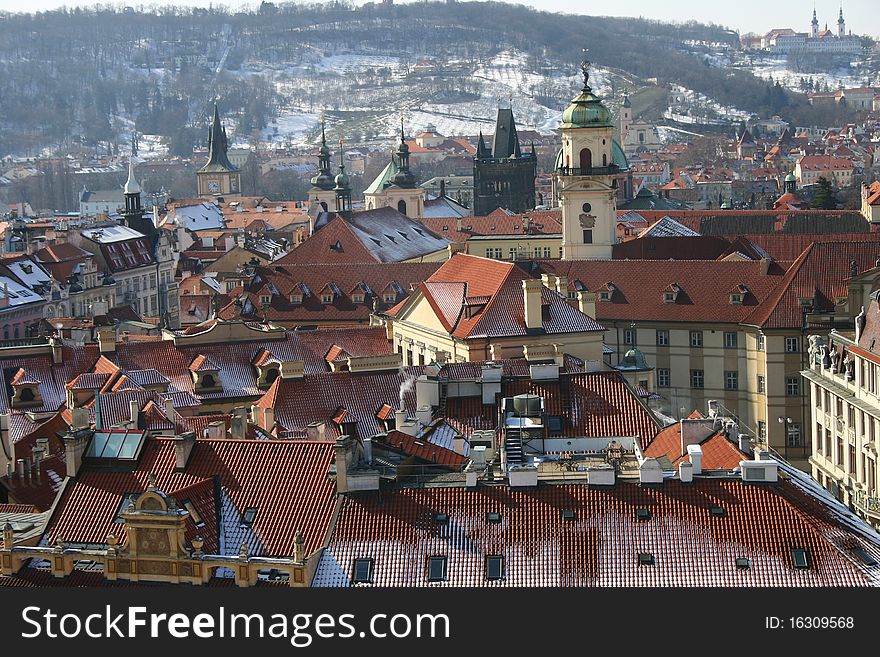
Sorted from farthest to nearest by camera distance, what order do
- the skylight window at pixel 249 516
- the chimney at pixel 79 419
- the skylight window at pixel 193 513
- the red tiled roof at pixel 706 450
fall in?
the chimney at pixel 79 419
the red tiled roof at pixel 706 450
the skylight window at pixel 249 516
the skylight window at pixel 193 513

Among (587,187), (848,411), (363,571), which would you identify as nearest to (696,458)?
(363,571)

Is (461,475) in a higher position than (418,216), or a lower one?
higher

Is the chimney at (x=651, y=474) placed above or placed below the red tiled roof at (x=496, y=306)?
above

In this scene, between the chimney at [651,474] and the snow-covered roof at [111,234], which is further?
the snow-covered roof at [111,234]

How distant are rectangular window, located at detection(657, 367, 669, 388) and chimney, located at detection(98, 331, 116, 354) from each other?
74.9ft

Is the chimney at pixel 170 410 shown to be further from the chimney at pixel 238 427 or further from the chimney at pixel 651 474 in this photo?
the chimney at pixel 651 474

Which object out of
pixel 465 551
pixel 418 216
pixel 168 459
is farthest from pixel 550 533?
pixel 418 216

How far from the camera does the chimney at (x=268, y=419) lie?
5103cm

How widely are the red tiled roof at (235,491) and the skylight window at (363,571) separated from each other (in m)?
1.18

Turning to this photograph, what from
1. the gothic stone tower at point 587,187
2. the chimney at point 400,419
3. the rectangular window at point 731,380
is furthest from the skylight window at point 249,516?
the gothic stone tower at point 587,187

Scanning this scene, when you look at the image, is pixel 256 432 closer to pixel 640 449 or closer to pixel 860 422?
pixel 640 449

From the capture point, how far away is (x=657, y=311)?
7650cm

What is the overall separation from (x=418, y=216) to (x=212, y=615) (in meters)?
132

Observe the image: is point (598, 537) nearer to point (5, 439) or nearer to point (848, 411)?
point (5, 439)
